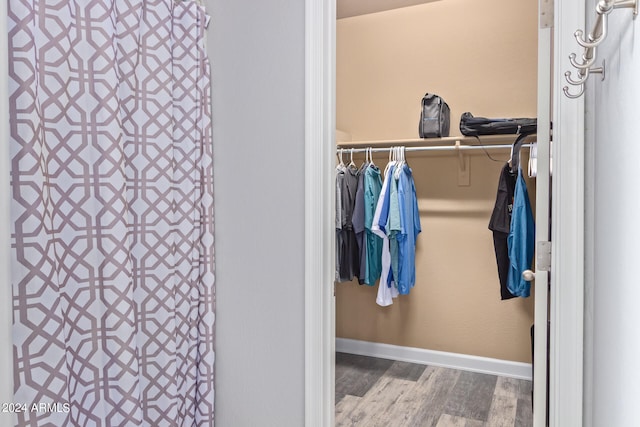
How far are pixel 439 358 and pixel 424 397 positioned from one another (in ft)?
1.93

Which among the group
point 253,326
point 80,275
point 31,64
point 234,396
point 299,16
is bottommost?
point 234,396

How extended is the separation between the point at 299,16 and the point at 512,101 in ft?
7.18

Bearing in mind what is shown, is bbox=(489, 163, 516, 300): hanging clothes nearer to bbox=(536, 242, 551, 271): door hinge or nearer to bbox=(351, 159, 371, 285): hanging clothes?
bbox=(351, 159, 371, 285): hanging clothes

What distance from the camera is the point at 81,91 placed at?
1271mm

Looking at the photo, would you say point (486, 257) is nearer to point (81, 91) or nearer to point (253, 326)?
point (253, 326)

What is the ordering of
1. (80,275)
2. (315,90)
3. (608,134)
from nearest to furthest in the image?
(608,134) → (80,275) → (315,90)

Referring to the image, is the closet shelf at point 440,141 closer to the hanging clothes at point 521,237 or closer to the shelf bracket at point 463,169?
the shelf bracket at point 463,169

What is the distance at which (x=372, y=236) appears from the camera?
3.29m

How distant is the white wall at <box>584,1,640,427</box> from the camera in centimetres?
71

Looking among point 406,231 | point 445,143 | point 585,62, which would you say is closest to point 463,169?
point 445,143

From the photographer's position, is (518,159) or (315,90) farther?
(518,159)

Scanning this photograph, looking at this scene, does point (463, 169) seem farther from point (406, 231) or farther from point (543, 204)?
point (543, 204)

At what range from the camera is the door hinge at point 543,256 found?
1.30 m

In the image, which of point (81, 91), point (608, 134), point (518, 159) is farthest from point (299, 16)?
point (518, 159)
